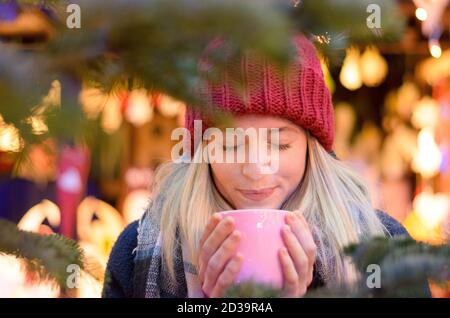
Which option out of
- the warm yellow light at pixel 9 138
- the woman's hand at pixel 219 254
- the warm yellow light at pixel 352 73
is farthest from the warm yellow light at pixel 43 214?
the warm yellow light at pixel 9 138

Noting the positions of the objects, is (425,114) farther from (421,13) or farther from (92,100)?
(92,100)

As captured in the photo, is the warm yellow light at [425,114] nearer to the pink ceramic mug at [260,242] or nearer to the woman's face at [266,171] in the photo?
the woman's face at [266,171]

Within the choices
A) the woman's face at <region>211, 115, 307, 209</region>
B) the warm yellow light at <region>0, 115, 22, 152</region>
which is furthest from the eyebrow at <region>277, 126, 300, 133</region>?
the warm yellow light at <region>0, 115, 22, 152</region>

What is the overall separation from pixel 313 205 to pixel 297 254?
320mm

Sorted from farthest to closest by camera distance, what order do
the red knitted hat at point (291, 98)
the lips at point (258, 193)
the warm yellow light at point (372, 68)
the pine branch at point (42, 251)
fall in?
the warm yellow light at point (372, 68) → the lips at point (258, 193) → the red knitted hat at point (291, 98) → the pine branch at point (42, 251)

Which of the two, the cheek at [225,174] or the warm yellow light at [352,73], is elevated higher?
the warm yellow light at [352,73]

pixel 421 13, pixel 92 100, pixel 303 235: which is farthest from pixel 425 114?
pixel 92 100

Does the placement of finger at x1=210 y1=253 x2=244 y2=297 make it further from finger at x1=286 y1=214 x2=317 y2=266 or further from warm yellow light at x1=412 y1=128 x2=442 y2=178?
warm yellow light at x1=412 y1=128 x2=442 y2=178

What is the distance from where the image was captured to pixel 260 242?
4.04 ft

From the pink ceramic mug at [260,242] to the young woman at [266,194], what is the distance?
94mm

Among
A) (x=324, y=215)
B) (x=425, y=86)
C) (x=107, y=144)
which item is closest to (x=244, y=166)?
(x=324, y=215)

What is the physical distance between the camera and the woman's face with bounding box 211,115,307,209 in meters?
1.46

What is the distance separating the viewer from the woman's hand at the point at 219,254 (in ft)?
3.88
